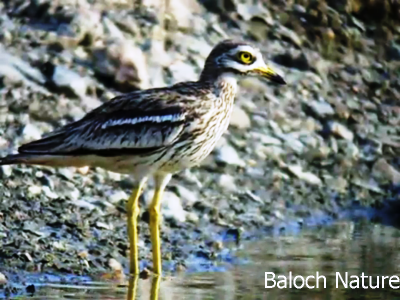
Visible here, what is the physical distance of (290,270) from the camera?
28.8 ft

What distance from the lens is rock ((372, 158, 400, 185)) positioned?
12.1m

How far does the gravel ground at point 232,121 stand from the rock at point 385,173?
1 centimetres

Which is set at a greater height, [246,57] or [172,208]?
[246,57]

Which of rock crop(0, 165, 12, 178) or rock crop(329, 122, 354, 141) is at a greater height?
rock crop(329, 122, 354, 141)

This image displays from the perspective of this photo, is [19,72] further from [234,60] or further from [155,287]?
[155,287]

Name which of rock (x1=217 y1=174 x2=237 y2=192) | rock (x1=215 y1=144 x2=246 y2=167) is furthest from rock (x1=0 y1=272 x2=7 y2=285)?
rock (x1=215 y1=144 x2=246 y2=167)

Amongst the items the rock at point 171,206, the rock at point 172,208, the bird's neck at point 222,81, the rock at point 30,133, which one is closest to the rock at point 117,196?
the rock at point 171,206

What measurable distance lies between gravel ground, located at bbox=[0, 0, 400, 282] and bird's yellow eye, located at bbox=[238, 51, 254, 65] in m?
1.40

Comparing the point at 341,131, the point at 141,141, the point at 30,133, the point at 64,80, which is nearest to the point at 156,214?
the point at 141,141

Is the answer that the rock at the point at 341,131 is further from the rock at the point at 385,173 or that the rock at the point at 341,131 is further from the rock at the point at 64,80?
the rock at the point at 64,80

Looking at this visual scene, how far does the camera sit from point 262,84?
12.7m

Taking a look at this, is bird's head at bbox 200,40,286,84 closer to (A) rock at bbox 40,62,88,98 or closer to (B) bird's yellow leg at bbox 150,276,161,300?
(A) rock at bbox 40,62,88,98

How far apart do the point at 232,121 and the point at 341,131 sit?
1.26 metres

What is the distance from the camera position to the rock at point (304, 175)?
11742 millimetres
